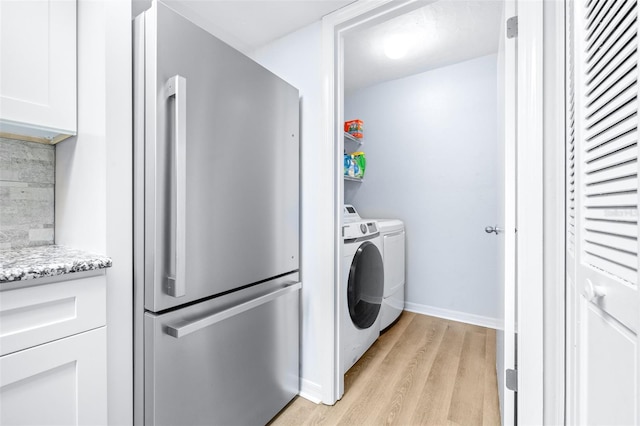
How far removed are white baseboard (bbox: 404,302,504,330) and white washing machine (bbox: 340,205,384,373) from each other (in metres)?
0.77

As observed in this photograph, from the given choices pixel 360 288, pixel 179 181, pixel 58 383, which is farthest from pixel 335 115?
pixel 58 383

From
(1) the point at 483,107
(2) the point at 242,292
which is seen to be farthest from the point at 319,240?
(1) the point at 483,107

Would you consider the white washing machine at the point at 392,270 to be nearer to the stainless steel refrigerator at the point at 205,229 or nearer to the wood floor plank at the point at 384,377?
the wood floor plank at the point at 384,377

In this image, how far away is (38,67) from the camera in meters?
0.95

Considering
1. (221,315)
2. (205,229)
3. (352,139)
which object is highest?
(352,139)

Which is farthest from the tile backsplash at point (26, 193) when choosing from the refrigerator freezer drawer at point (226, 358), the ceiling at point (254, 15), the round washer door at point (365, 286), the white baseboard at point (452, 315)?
the white baseboard at point (452, 315)

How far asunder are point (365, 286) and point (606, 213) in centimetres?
161

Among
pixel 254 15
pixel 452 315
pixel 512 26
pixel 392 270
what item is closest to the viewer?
pixel 512 26

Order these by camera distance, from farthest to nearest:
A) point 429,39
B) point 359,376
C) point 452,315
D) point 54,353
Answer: point 452,315 → point 429,39 → point 359,376 → point 54,353

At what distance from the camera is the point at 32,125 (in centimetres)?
94

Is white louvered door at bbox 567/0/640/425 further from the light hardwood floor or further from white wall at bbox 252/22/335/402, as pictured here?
white wall at bbox 252/22/335/402

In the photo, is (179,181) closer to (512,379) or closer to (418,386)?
(512,379)

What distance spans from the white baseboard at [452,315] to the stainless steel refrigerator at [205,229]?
5.85 ft

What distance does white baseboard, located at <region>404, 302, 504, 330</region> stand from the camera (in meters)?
2.52
